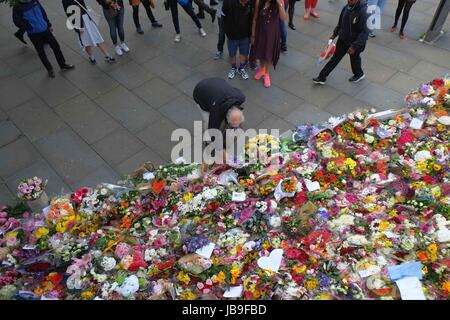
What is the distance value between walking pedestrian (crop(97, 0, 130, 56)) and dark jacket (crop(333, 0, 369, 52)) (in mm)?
3904

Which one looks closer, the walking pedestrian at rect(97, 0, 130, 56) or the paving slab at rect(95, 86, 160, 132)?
the paving slab at rect(95, 86, 160, 132)

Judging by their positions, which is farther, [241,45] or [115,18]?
[115,18]

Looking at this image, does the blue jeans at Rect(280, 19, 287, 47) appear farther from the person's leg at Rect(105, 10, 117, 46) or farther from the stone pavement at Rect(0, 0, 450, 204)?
the person's leg at Rect(105, 10, 117, 46)

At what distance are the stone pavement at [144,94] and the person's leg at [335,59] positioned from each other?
241mm

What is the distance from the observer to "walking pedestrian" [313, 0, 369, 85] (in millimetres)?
5177

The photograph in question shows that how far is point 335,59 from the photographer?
5.90m

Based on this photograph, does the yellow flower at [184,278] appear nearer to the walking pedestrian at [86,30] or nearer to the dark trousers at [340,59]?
the dark trousers at [340,59]

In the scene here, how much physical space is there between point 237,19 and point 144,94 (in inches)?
80.4

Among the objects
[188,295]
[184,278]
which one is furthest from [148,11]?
[188,295]

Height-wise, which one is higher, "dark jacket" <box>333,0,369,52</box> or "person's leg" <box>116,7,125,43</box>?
"dark jacket" <box>333,0,369,52</box>

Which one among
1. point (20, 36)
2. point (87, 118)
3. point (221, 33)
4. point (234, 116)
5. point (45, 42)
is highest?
point (234, 116)

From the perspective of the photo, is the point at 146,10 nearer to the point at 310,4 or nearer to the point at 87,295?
the point at 310,4

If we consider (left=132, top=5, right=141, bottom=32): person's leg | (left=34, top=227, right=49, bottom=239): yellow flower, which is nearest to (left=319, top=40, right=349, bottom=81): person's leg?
(left=132, top=5, right=141, bottom=32): person's leg

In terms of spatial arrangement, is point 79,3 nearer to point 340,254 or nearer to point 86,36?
point 86,36
